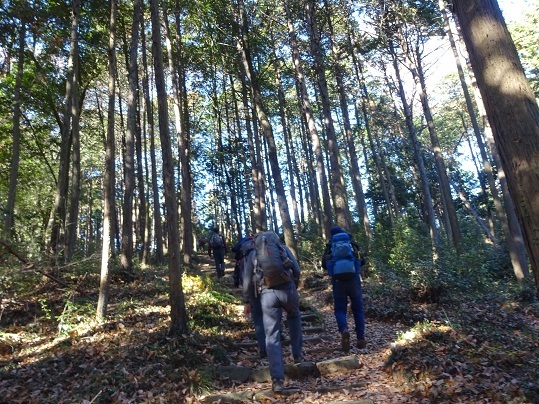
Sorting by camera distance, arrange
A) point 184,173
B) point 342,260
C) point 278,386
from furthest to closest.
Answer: point 184,173
point 342,260
point 278,386

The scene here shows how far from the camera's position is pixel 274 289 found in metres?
4.64

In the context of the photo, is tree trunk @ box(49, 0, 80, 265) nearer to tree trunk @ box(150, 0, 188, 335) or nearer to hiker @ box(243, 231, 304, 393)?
tree trunk @ box(150, 0, 188, 335)

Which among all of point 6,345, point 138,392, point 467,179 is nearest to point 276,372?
point 138,392

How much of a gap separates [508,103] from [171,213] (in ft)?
16.5

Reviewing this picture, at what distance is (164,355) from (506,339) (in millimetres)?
4867

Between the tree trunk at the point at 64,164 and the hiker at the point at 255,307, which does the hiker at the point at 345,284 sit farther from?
the tree trunk at the point at 64,164

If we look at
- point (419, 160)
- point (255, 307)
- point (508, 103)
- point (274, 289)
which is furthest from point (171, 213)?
point (419, 160)

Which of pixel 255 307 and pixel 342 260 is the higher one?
pixel 342 260

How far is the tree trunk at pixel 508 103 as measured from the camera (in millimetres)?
2934

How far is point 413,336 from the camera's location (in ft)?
16.9

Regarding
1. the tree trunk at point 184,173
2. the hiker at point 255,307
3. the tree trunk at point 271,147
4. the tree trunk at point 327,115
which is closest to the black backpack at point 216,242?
the tree trunk at point 184,173

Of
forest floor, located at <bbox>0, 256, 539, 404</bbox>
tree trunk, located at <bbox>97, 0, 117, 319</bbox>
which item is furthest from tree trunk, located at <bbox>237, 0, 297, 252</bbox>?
tree trunk, located at <bbox>97, 0, 117, 319</bbox>

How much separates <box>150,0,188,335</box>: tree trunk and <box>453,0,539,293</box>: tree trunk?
479 cm

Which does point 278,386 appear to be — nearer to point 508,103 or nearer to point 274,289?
point 274,289
